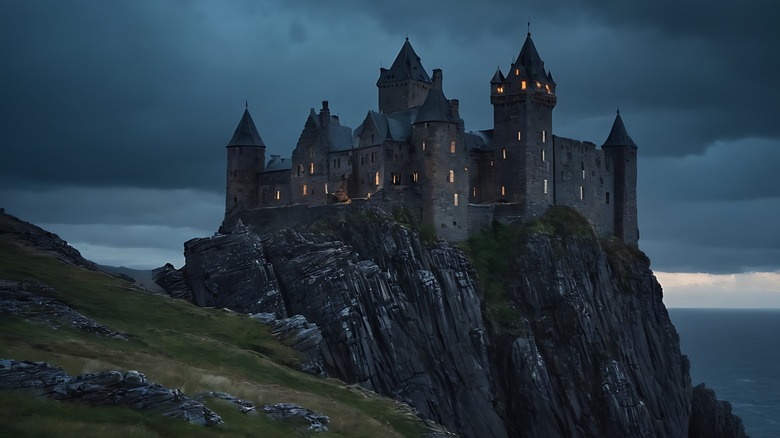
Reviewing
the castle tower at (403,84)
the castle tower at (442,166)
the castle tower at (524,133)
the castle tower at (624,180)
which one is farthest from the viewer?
the castle tower at (624,180)

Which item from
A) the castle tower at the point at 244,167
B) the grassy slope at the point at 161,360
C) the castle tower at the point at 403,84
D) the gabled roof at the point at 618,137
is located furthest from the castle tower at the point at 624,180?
the grassy slope at the point at 161,360

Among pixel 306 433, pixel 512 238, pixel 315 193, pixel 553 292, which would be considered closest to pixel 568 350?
pixel 553 292

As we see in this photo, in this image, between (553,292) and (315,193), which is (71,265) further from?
(553,292)

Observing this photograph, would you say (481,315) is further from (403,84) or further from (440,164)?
(403,84)

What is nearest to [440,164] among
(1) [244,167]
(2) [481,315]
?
(2) [481,315]

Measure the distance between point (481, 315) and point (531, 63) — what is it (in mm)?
45634

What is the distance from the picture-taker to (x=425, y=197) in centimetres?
13725

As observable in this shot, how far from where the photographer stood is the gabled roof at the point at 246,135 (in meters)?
156

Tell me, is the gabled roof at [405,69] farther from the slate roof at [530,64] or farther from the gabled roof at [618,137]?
the gabled roof at [618,137]

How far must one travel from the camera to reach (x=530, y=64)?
6053 inches

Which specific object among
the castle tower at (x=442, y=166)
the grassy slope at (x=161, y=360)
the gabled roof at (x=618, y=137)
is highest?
the gabled roof at (x=618, y=137)

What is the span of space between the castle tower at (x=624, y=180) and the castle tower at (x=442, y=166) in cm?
3982

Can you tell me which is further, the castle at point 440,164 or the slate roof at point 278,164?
the slate roof at point 278,164

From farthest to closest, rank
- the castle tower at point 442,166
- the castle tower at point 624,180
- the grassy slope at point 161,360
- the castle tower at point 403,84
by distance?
the castle tower at point 624,180, the castle tower at point 403,84, the castle tower at point 442,166, the grassy slope at point 161,360
